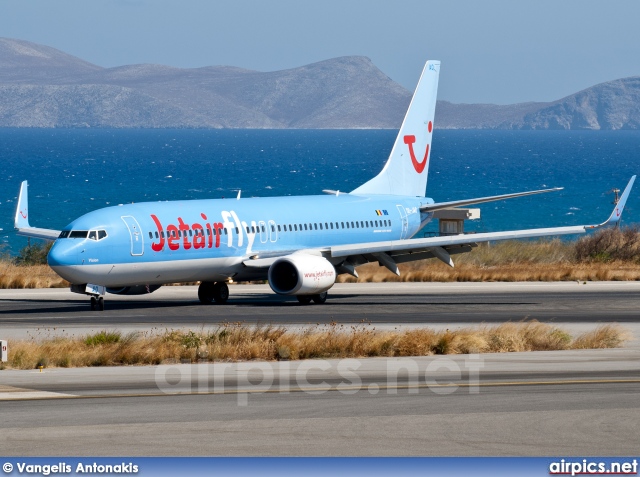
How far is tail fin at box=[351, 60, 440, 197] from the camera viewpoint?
54281 mm

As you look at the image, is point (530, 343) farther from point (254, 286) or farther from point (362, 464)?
point (254, 286)

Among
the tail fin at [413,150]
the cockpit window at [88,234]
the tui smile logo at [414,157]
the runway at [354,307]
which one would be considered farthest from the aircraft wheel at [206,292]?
the tui smile logo at [414,157]

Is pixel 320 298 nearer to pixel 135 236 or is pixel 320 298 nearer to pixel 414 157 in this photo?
pixel 135 236

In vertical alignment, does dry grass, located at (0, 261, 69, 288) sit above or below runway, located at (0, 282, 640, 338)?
above

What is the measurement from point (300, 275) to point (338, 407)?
22.3 meters

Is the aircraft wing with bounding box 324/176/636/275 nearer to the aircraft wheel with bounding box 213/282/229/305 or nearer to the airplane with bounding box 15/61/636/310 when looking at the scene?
the airplane with bounding box 15/61/636/310

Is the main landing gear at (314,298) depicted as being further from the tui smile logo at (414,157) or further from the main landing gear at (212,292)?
the tui smile logo at (414,157)

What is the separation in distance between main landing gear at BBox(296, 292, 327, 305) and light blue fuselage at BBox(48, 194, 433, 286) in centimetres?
177

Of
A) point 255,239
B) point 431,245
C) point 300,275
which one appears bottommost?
point 300,275

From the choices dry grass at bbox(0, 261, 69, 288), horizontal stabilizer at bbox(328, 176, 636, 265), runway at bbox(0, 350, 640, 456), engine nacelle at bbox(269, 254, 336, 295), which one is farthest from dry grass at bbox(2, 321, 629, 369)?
dry grass at bbox(0, 261, 69, 288)

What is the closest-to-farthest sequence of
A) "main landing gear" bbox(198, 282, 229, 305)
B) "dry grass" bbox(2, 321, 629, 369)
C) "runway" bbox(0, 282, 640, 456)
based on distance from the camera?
"runway" bbox(0, 282, 640, 456) < "dry grass" bbox(2, 321, 629, 369) < "main landing gear" bbox(198, 282, 229, 305)

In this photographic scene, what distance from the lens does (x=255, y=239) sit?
4578cm

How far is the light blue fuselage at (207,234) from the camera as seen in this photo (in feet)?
133

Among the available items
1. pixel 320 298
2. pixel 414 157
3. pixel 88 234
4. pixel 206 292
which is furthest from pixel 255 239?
pixel 414 157
